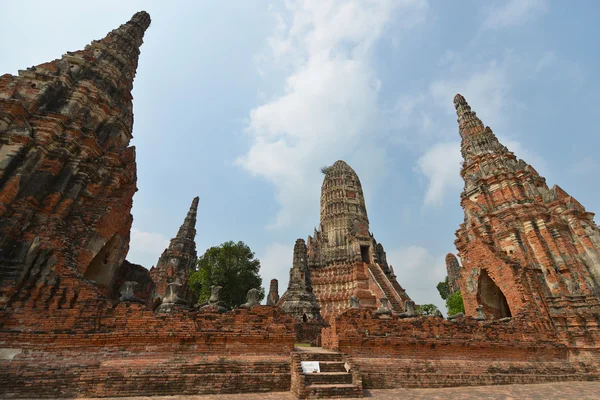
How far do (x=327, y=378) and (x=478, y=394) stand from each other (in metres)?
3.96

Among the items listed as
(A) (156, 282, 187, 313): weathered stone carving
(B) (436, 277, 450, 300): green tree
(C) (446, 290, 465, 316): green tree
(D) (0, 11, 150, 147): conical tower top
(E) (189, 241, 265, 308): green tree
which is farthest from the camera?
(B) (436, 277, 450, 300): green tree

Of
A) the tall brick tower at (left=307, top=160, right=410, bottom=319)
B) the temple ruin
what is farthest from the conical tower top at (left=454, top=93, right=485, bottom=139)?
the tall brick tower at (left=307, top=160, right=410, bottom=319)

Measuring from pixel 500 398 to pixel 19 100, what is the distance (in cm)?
1567

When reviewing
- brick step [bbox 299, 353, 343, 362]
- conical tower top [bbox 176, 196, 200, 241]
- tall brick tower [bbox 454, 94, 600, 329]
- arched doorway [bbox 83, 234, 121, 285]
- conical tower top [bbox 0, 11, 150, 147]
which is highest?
conical tower top [bbox 176, 196, 200, 241]

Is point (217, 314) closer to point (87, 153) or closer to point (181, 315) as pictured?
point (181, 315)

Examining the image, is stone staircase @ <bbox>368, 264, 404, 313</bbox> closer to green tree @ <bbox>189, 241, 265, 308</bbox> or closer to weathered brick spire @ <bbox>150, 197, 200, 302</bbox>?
green tree @ <bbox>189, 241, 265, 308</bbox>

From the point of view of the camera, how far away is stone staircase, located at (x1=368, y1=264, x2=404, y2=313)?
93.4 feet

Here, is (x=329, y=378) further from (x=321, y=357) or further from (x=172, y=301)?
(x=172, y=301)

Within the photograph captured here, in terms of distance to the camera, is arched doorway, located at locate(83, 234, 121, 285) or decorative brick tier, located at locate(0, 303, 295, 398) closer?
decorative brick tier, located at locate(0, 303, 295, 398)

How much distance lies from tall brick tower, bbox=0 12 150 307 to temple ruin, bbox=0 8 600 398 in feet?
0.15

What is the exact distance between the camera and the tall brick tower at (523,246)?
11.7m

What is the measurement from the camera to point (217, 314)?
24.6ft

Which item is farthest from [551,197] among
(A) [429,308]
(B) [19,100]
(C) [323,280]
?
(A) [429,308]

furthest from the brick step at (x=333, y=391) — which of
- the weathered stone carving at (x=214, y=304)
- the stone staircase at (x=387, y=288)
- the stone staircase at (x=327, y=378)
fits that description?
the stone staircase at (x=387, y=288)
